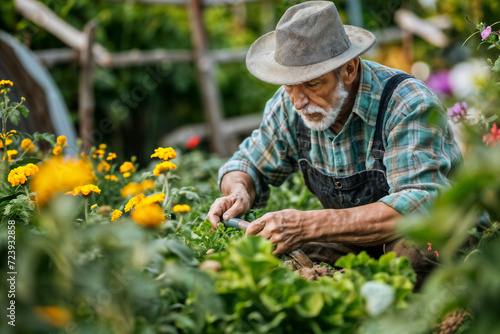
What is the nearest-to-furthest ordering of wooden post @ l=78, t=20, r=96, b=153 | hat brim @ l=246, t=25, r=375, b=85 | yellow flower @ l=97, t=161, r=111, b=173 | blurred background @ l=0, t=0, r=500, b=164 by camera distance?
hat brim @ l=246, t=25, r=375, b=85, yellow flower @ l=97, t=161, r=111, b=173, blurred background @ l=0, t=0, r=500, b=164, wooden post @ l=78, t=20, r=96, b=153

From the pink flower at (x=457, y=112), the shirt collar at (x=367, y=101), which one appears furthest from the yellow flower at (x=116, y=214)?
the pink flower at (x=457, y=112)

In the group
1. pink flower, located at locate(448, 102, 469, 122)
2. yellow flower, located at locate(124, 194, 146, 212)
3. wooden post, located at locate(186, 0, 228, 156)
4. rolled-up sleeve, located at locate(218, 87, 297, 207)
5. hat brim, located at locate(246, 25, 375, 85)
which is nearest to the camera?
yellow flower, located at locate(124, 194, 146, 212)

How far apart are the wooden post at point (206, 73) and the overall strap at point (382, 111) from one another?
3849 mm

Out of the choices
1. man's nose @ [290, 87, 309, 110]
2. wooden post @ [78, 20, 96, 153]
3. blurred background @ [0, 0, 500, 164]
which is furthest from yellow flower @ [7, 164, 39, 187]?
wooden post @ [78, 20, 96, 153]

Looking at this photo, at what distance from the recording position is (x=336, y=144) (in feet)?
8.23

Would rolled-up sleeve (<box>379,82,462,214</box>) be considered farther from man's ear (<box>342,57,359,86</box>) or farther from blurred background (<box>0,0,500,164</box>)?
blurred background (<box>0,0,500,164</box>)

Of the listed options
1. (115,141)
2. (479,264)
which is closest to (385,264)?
(479,264)

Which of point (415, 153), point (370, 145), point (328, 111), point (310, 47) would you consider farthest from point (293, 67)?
point (415, 153)

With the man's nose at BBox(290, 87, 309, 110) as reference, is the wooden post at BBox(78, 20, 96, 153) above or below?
below

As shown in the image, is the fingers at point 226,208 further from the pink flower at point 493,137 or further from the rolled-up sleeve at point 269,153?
the pink flower at point 493,137

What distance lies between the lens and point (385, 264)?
1.62 meters

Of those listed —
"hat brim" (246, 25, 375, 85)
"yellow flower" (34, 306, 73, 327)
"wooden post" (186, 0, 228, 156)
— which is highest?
"hat brim" (246, 25, 375, 85)

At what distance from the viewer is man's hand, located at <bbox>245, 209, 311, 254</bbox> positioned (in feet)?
6.57

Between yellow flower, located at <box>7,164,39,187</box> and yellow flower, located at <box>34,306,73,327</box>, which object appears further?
yellow flower, located at <box>7,164,39,187</box>
